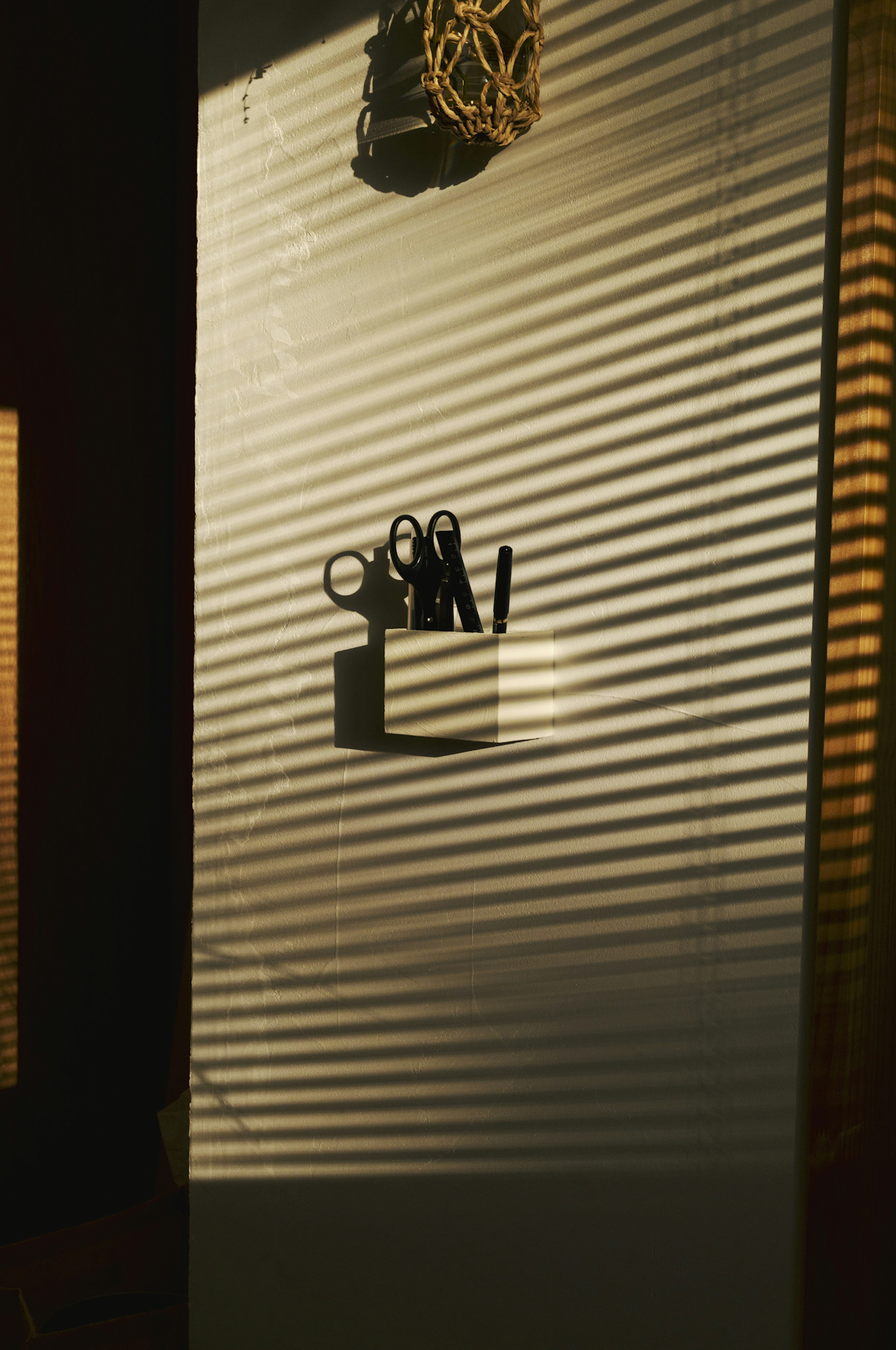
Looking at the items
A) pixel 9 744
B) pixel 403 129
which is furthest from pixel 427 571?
pixel 9 744

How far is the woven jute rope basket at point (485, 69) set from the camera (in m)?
1.26

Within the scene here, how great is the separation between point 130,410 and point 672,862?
1.78 meters

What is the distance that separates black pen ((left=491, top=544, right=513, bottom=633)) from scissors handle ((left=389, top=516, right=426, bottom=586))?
0.37ft

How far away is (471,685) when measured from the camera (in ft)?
4.28

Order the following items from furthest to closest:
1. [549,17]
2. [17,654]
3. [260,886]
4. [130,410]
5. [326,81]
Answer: [130,410] → [17,654] → [260,886] → [326,81] → [549,17]

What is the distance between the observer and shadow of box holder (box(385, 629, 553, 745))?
1289 mm

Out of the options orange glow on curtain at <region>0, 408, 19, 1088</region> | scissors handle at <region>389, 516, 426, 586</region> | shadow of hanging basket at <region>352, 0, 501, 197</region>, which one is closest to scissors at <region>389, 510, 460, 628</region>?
scissors handle at <region>389, 516, 426, 586</region>

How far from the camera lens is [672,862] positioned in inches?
51.1

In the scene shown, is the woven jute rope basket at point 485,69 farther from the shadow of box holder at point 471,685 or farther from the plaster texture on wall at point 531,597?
the shadow of box holder at point 471,685

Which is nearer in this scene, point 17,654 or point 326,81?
point 326,81

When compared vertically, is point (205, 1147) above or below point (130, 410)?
below

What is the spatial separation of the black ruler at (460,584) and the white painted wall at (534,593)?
2.4 inches

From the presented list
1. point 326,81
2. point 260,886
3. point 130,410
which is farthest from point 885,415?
point 130,410

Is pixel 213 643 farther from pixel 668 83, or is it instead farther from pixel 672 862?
pixel 668 83
